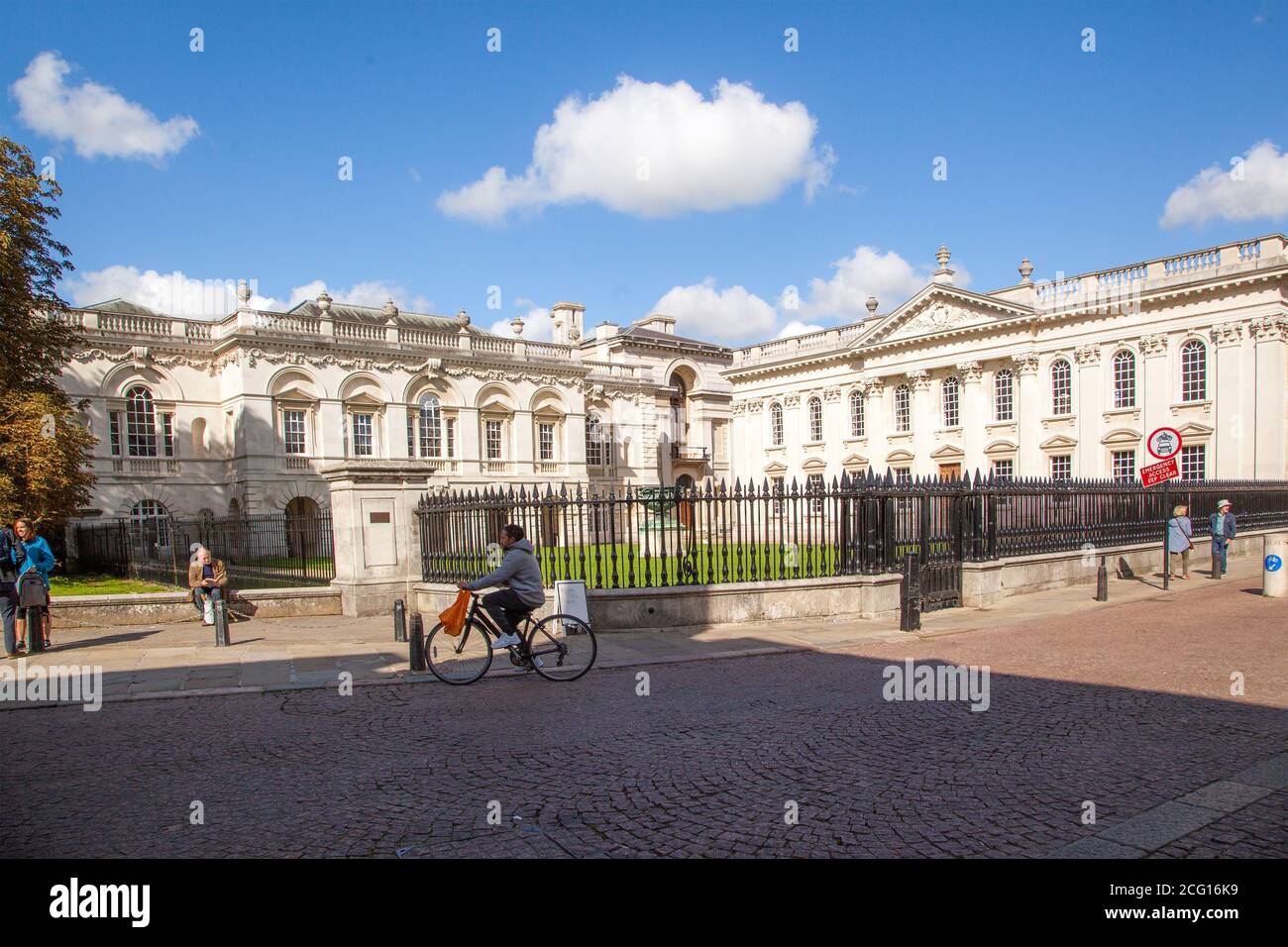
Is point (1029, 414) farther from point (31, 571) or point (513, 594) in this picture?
point (31, 571)

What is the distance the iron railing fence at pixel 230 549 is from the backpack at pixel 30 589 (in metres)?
4.62

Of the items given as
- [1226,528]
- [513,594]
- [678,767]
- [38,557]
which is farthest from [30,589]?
[1226,528]

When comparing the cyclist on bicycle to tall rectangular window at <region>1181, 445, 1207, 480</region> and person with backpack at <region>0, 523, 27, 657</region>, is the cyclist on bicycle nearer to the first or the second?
person with backpack at <region>0, 523, 27, 657</region>

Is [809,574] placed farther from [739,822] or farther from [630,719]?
[739,822]

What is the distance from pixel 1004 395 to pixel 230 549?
121 feet

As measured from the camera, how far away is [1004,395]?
42.4 m

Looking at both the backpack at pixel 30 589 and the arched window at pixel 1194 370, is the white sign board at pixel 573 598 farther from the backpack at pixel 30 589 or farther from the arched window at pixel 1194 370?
the arched window at pixel 1194 370

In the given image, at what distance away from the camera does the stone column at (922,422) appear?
4503 cm

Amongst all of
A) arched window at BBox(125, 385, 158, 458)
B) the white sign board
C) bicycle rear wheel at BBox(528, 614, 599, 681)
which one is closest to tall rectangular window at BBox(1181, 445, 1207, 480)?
the white sign board

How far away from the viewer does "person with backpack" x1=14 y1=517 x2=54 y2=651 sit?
1090 cm

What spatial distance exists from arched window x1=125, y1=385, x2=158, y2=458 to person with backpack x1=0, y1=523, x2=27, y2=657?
28.3 metres

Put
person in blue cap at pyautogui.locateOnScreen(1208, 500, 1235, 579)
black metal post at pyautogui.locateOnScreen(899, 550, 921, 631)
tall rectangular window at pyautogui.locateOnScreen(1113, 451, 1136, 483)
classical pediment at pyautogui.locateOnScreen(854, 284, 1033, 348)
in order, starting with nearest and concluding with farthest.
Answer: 1. black metal post at pyautogui.locateOnScreen(899, 550, 921, 631)
2. person in blue cap at pyautogui.locateOnScreen(1208, 500, 1235, 579)
3. tall rectangular window at pyautogui.locateOnScreen(1113, 451, 1136, 483)
4. classical pediment at pyautogui.locateOnScreen(854, 284, 1033, 348)

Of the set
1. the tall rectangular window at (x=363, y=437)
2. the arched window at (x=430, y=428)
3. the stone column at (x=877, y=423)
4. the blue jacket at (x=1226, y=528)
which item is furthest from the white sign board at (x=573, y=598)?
the stone column at (x=877, y=423)

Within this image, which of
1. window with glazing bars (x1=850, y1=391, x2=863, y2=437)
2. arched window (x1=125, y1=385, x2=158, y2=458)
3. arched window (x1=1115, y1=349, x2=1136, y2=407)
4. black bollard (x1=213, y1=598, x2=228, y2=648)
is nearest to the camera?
black bollard (x1=213, y1=598, x2=228, y2=648)
